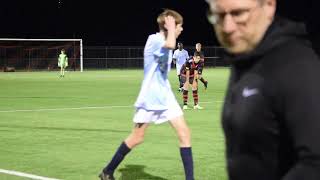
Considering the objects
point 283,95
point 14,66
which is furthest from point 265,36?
point 14,66

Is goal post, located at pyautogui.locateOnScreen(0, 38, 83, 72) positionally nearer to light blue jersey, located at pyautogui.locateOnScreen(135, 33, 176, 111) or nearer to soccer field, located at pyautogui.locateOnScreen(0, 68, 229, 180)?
soccer field, located at pyautogui.locateOnScreen(0, 68, 229, 180)

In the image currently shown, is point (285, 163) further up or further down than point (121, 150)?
further up

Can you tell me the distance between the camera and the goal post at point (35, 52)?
→ 55.1m

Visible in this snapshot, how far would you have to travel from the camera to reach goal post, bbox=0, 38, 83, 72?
55094 mm

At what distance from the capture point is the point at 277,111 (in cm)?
242

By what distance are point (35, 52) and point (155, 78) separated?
165ft

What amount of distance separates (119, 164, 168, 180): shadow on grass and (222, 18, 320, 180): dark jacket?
5871 millimetres

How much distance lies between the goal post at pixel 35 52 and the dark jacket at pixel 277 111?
2077 inches

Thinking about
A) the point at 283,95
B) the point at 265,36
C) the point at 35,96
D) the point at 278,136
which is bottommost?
the point at 35,96

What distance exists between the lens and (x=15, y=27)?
202 ft

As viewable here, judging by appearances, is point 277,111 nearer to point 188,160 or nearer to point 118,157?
point 188,160

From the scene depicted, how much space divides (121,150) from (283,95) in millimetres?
5637

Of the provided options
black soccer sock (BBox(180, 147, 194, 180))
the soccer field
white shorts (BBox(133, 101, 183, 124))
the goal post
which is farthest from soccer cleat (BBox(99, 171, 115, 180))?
the goal post

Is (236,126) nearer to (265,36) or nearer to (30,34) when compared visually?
(265,36)
